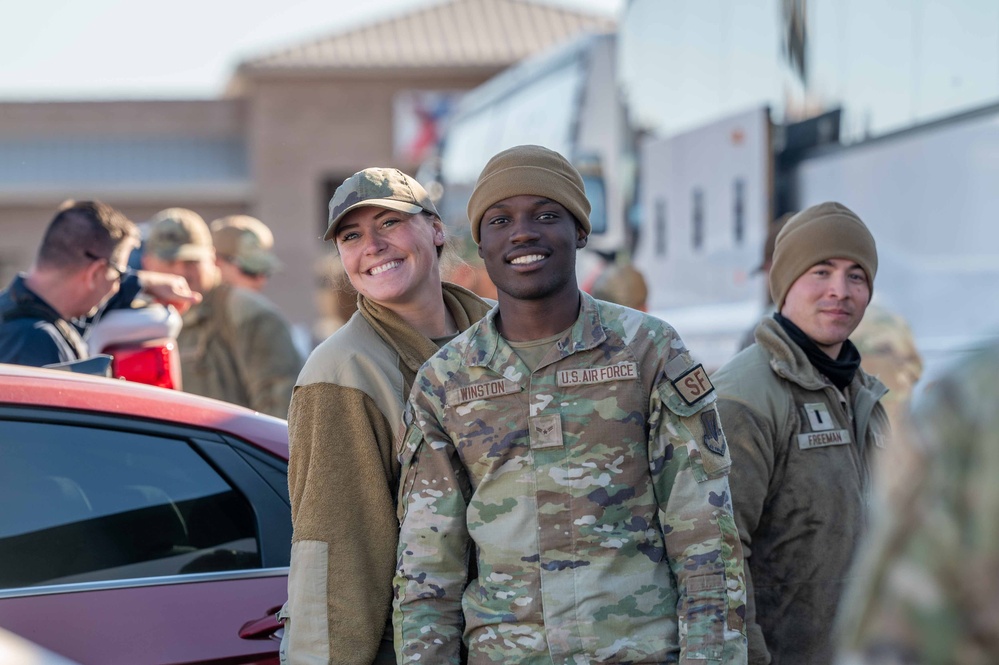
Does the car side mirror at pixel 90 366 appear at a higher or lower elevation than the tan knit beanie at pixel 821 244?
lower

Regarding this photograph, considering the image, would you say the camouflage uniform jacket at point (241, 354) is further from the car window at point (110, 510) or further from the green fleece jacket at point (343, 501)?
the green fleece jacket at point (343, 501)

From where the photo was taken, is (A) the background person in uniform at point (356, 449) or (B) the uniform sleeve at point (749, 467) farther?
(B) the uniform sleeve at point (749, 467)

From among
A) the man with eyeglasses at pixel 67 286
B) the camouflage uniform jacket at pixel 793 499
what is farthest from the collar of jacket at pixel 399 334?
the man with eyeglasses at pixel 67 286

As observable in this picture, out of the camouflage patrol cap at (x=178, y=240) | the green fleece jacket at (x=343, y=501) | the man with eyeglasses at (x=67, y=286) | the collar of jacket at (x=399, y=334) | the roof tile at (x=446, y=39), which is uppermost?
the roof tile at (x=446, y=39)

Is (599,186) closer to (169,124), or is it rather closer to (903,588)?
(903,588)

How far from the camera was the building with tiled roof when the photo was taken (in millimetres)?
30062

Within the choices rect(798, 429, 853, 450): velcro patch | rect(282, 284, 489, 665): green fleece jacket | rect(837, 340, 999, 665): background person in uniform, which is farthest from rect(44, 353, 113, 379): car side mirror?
rect(837, 340, 999, 665): background person in uniform

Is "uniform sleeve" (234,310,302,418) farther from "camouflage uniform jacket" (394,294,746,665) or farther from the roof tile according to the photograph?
the roof tile

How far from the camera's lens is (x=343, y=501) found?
262 centimetres

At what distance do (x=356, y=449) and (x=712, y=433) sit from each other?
2.44 ft

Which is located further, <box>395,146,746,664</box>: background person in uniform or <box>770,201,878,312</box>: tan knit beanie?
<box>770,201,878,312</box>: tan knit beanie

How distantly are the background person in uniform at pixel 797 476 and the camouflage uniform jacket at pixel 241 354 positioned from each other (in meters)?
3.03

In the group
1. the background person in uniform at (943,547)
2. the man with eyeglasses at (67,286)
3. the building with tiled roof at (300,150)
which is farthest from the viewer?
the building with tiled roof at (300,150)

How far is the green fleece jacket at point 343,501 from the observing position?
2576mm
